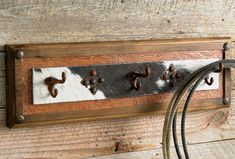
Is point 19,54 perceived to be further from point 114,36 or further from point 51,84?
point 114,36

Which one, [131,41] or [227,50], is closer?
[131,41]

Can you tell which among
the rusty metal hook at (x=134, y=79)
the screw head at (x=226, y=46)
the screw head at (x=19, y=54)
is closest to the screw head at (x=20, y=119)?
the screw head at (x=19, y=54)

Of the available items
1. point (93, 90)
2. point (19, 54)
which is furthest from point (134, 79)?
point (19, 54)

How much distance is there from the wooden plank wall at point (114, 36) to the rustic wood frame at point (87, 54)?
0.07 ft

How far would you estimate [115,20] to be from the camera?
1.07m

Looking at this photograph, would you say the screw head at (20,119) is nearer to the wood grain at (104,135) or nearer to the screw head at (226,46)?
the wood grain at (104,135)

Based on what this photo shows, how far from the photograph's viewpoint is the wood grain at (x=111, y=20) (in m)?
0.98

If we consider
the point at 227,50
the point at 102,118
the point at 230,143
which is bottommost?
the point at 230,143

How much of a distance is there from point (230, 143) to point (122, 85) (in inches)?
13.4

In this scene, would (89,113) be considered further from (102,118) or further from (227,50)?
(227,50)

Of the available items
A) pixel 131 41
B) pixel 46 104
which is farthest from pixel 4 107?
pixel 131 41

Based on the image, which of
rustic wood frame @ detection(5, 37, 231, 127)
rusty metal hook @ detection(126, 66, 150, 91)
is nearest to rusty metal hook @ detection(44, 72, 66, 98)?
rustic wood frame @ detection(5, 37, 231, 127)

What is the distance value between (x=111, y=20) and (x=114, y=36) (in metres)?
0.03

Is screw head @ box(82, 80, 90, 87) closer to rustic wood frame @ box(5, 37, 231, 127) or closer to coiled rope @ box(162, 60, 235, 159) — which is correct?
rustic wood frame @ box(5, 37, 231, 127)
